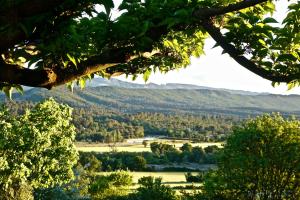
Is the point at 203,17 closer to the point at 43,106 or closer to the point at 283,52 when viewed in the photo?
the point at 283,52

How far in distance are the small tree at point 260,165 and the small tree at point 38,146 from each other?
1884 cm

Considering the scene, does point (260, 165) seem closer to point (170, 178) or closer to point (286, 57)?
point (286, 57)

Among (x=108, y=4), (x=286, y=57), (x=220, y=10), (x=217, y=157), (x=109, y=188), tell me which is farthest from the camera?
(x=109, y=188)

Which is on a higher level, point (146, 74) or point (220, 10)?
point (220, 10)

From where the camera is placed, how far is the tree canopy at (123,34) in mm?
6660

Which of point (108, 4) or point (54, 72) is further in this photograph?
point (54, 72)

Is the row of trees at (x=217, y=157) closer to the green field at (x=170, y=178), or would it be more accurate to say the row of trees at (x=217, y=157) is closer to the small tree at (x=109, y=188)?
the small tree at (x=109, y=188)

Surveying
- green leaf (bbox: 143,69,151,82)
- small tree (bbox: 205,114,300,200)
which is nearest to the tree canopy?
green leaf (bbox: 143,69,151,82)

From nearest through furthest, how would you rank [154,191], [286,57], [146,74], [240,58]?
[286,57]
[240,58]
[146,74]
[154,191]

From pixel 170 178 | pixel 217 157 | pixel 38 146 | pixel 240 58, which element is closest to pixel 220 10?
pixel 240 58

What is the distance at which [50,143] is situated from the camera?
50.7 m

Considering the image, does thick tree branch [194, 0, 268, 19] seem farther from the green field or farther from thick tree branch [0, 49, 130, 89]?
the green field

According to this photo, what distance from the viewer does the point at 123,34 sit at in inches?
276

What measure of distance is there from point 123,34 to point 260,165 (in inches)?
1985
